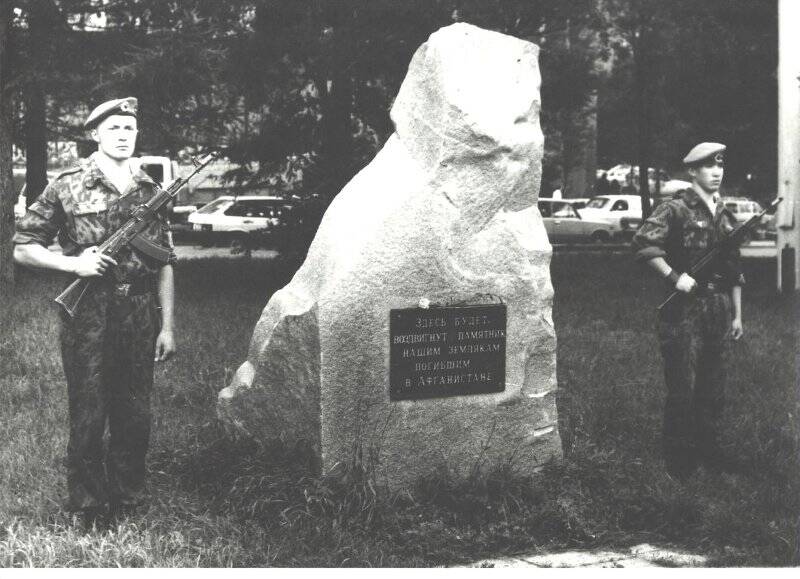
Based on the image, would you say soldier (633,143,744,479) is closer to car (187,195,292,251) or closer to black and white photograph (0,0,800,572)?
black and white photograph (0,0,800,572)

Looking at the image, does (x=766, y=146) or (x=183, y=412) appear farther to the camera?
(x=766, y=146)

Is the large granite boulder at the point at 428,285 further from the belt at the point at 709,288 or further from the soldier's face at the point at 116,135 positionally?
the soldier's face at the point at 116,135

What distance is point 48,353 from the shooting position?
886 cm

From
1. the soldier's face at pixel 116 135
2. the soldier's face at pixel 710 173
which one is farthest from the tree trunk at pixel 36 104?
the soldier's face at pixel 710 173

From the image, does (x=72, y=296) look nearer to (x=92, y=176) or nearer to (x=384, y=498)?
(x=92, y=176)

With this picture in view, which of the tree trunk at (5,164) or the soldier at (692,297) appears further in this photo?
the tree trunk at (5,164)

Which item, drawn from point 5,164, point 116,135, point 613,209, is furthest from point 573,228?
point 116,135

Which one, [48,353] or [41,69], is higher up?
[41,69]

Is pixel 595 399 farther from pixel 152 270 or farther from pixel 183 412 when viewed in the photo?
pixel 152 270

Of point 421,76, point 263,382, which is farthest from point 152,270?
point 421,76

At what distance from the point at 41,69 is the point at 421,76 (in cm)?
821

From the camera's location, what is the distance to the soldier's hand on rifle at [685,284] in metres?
6.14

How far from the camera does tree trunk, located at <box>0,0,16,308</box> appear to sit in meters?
12.4

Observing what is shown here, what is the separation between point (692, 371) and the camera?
632 centimetres
